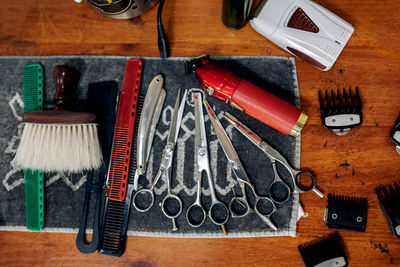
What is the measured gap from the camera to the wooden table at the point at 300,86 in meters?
0.74

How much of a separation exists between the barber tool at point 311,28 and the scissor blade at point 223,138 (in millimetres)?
292

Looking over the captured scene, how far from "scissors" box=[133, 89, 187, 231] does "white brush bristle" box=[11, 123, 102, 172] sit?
0.18 metres

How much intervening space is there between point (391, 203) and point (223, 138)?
1.64 feet


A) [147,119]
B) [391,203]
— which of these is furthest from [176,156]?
[391,203]

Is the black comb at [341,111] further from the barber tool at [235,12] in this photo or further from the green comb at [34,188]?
the green comb at [34,188]

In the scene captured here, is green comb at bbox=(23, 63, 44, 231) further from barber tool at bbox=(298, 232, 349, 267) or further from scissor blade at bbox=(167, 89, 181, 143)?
barber tool at bbox=(298, 232, 349, 267)

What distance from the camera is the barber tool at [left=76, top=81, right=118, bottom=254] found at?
74 centimetres

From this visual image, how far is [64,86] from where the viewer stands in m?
0.73

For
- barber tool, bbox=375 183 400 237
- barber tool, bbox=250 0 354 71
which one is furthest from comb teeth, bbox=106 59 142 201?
barber tool, bbox=375 183 400 237

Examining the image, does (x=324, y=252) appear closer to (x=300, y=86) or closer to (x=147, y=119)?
(x=300, y=86)

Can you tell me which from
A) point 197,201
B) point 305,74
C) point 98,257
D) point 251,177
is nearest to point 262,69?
point 305,74

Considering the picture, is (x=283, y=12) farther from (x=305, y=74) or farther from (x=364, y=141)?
(x=364, y=141)

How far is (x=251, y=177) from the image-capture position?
0.75 meters

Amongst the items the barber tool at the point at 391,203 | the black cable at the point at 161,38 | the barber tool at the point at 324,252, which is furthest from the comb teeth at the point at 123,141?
the barber tool at the point at 391,203
